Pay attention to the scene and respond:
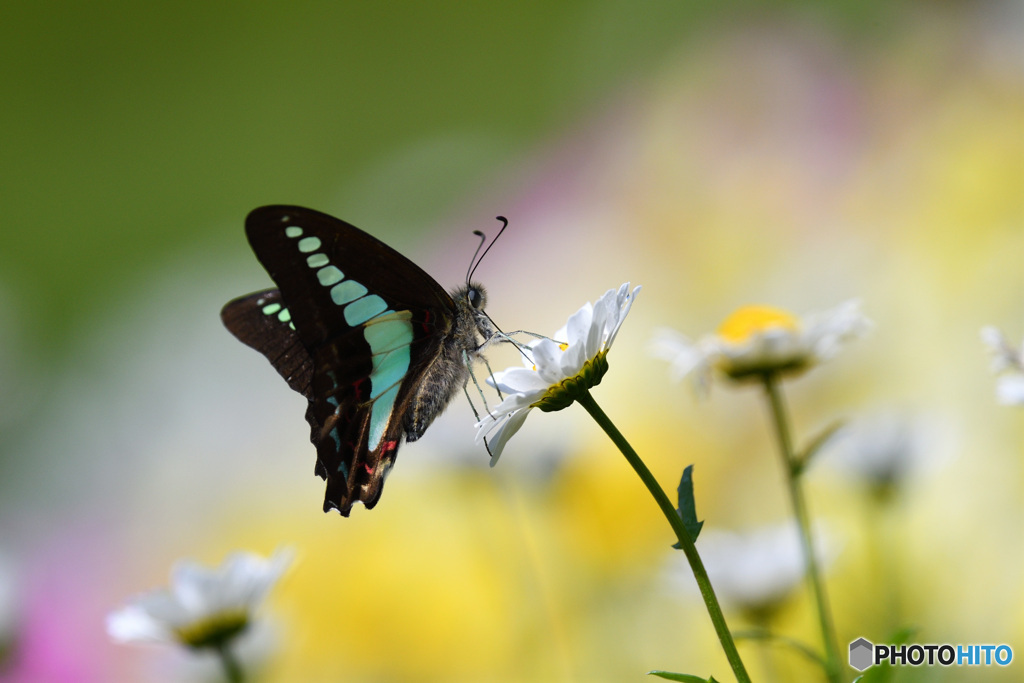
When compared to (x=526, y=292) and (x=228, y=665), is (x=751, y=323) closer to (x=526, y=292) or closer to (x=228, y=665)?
(x=228, y=665)

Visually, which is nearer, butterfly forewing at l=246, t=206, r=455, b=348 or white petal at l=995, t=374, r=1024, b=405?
white petal at l=995, t=374, r=1024, b=405

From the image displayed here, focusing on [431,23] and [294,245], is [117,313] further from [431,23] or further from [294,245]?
[294,245]

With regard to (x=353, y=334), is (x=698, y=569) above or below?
below

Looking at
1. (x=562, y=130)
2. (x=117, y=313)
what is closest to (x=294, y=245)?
(x=562, y=130)

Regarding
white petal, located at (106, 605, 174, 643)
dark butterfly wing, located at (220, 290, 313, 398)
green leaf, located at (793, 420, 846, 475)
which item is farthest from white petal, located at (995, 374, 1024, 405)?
white petal, located at (106, 605, 174, 643)

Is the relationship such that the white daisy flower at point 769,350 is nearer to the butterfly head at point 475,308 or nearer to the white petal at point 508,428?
the butterfly head at point 475,308

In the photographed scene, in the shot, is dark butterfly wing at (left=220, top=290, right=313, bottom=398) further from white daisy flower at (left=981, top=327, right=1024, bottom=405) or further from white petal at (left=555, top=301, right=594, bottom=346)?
white daisy flower at (left=981, top=327, right=1024, bottom=405)

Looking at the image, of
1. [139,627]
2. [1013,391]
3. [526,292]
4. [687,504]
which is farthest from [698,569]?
[526,292]
